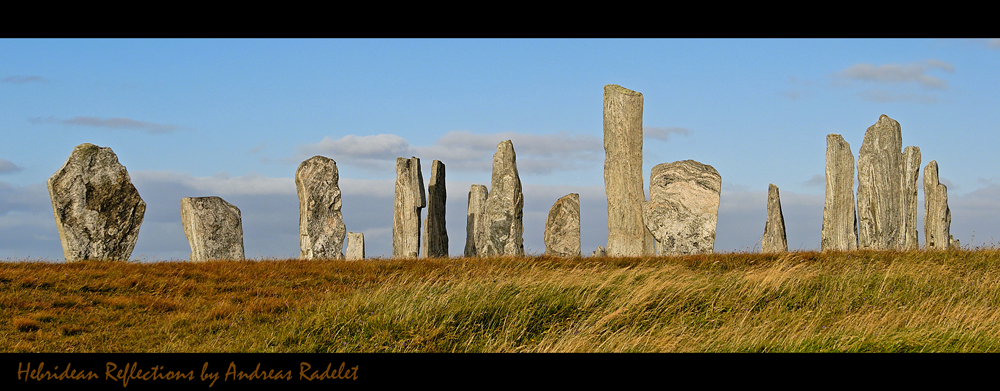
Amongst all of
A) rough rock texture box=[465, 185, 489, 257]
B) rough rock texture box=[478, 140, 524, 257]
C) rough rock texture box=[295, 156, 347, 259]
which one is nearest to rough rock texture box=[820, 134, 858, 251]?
rough rock texture box=[478, 140, 524, 257]

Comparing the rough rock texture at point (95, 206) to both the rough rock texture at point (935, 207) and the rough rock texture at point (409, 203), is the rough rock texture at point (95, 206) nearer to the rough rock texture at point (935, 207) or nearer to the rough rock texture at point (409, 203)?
the rough rock texture at point (409, 203)

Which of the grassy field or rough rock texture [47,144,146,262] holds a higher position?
rough rock texture [47,144,146,262]

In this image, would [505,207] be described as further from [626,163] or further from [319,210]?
[319,210]

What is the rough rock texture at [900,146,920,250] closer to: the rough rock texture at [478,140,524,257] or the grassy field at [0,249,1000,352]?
the grassy field at [0,249,1000,352]

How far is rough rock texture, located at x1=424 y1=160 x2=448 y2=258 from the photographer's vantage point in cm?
2341

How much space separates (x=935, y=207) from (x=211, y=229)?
22.6m

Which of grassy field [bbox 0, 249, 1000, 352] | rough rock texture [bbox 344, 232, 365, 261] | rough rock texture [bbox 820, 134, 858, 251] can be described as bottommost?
grassy field [bbox 0, 249, 1000, 352]

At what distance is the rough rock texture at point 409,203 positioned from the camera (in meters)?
22.7

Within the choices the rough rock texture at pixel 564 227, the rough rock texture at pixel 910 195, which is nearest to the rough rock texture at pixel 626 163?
the rough rock texture at pixel 564 227

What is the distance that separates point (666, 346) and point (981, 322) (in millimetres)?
4762

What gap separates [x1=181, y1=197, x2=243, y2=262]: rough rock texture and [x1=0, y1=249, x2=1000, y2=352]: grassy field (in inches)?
135
